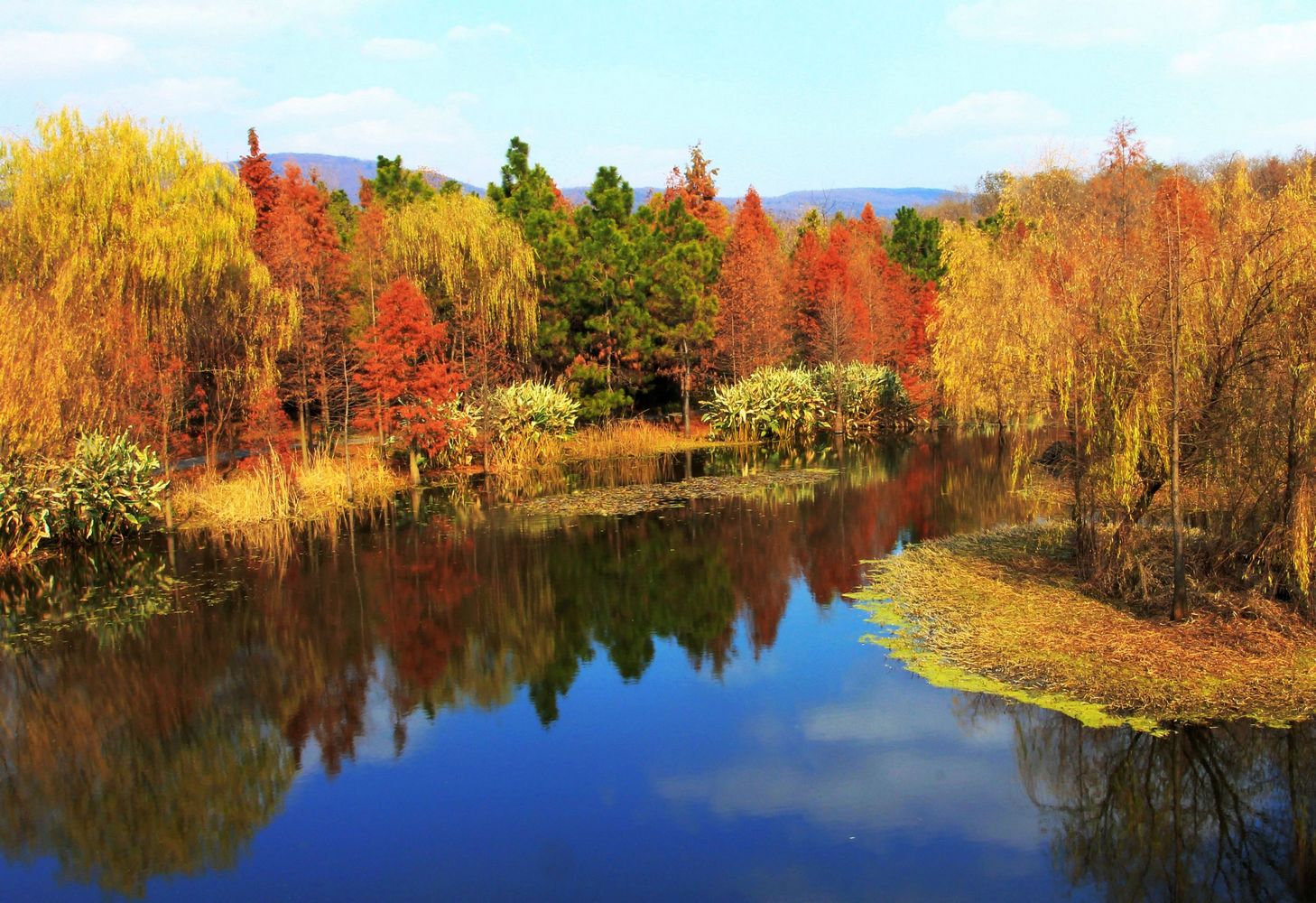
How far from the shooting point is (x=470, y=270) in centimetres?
2694

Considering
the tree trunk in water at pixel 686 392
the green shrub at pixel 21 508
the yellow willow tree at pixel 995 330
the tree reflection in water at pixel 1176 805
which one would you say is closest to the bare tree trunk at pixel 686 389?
the tree trunk in water at pixel 686 392

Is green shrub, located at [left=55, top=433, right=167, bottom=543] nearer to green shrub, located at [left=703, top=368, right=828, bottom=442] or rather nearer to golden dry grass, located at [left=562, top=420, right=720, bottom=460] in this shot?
golden dry grass, located at [left=562, top=420, right=720, bottom=460]

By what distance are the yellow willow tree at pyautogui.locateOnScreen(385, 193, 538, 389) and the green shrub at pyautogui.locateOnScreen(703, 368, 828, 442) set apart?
7.04m

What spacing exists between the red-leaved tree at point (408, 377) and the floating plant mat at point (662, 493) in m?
3.74

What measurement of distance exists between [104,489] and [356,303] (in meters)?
10.8

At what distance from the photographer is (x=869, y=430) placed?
33.8 m

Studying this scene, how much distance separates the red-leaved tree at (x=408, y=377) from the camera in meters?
22.2

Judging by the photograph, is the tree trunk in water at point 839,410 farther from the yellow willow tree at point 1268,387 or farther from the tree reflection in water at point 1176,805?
the tree reflection in water at point 1176,805

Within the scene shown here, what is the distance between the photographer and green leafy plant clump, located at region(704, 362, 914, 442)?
31531mm

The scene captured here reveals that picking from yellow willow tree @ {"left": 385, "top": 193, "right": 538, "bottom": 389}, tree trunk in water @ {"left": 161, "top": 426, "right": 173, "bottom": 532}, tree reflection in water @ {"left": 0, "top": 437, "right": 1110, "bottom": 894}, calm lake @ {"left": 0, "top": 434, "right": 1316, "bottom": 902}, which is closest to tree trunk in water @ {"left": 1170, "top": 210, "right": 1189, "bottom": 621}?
calm lake @ {"left": 0, "top": 434, "right": 1316, "bottom": 902}

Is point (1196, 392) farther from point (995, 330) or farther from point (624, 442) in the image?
point (624, 442)

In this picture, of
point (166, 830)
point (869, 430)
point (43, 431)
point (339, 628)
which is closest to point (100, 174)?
point (43, 431)

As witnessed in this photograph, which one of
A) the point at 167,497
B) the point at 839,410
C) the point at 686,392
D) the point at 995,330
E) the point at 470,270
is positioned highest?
the point at 470,270

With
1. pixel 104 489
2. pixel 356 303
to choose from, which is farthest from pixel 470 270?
pixel 104 489
